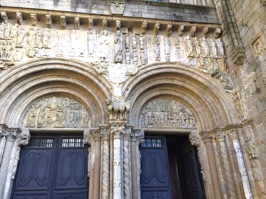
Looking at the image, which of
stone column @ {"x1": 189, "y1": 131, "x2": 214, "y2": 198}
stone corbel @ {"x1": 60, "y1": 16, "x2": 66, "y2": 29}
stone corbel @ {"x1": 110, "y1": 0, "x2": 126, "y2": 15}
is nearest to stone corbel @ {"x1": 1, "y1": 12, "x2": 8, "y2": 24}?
stone corbel @ {"x1": 60, "y1": 16, "x2": 66, "y2": 29}

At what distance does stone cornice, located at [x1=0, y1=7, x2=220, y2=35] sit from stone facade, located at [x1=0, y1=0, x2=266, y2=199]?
26 millimetres

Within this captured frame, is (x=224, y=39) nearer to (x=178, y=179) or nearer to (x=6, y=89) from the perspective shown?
(x=178, y=179)

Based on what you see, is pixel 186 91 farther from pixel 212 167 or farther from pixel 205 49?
pixel 212 167

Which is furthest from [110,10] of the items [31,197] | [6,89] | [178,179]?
[178,179]

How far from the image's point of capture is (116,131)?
16.7 ft

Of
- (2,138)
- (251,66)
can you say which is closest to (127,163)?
(2,138)

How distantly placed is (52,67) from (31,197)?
10.0 ft

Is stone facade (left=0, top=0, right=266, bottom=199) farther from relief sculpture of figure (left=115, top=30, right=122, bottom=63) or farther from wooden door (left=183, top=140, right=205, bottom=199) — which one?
wooden door (left=183, top=140, right=205, bottom=199)

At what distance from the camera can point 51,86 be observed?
587cm

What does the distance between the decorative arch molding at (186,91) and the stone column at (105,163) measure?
76 centimetres

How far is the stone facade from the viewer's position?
5.09m

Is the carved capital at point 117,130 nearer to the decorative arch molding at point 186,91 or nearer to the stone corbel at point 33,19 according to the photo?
the decorative arch molding at point 186,91

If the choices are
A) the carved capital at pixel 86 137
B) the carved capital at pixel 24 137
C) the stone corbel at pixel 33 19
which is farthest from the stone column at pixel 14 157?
the stone corbel at pixel 33 19

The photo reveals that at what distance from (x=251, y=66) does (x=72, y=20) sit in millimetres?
4748
